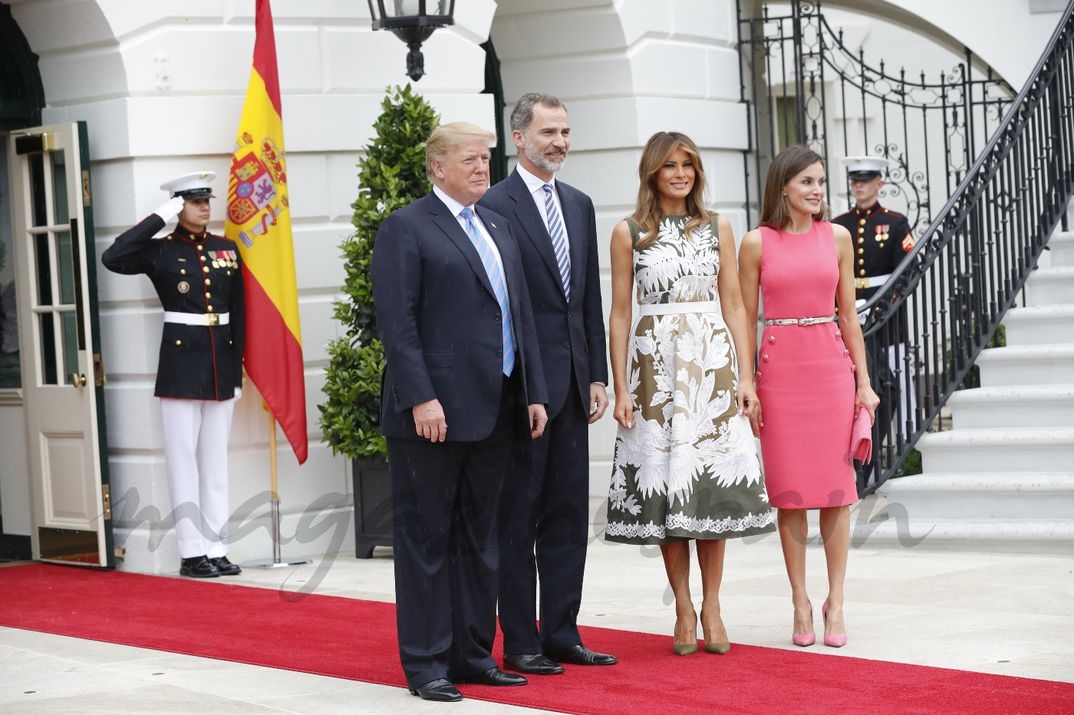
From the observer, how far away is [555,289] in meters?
5.62

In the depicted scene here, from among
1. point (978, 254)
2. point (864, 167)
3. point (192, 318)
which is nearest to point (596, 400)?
point (192, 318)

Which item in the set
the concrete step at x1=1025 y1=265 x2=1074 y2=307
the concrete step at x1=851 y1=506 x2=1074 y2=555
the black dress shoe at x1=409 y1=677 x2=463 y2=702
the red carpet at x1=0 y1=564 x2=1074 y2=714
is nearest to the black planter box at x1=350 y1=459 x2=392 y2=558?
the red carpet at x1=0 y1=564 x2=1074 y2=714

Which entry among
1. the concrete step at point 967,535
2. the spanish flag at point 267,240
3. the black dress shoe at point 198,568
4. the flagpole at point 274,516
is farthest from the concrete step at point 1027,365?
the black dress shoe at point 198,568

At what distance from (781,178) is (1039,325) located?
3.26 metres

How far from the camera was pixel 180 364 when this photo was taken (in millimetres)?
7973

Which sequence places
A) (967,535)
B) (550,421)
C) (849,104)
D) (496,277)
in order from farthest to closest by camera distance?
1. (849,104)
2. (967,535)
3. (550,421)
4. (496,277)

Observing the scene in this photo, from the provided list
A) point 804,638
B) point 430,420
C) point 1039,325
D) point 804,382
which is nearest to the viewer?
point 430,420

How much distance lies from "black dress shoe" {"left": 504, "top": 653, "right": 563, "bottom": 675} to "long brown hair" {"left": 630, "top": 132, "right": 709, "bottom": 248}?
137 centimetres

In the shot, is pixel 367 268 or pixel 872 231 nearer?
pixel 367 268

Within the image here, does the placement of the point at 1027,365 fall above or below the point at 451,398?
below

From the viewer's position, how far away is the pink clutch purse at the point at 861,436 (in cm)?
591

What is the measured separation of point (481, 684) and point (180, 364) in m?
3.13

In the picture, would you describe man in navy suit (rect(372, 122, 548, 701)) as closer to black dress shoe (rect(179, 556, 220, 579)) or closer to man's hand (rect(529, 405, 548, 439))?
man's hand (rect(529, 405, 548, 439))

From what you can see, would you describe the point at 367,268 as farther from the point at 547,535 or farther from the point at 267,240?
the point at 547,535
